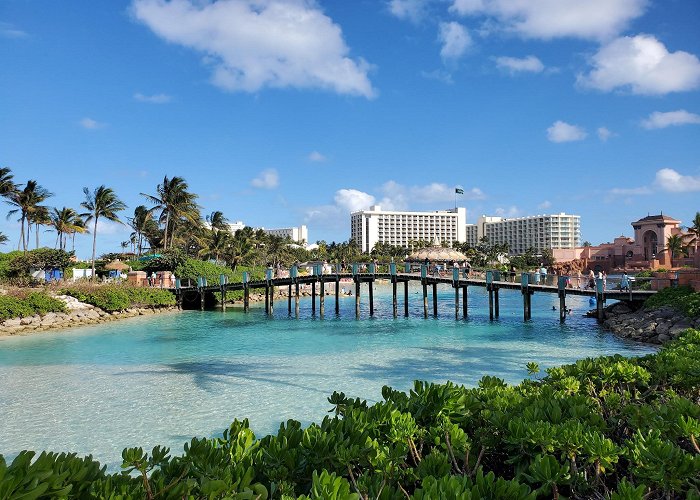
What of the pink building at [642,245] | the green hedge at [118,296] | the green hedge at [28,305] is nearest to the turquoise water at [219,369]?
the green hedge at [28,305]

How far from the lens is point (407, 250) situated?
399 feet

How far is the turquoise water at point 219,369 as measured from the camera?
1103 cm

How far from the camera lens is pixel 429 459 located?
3.43m

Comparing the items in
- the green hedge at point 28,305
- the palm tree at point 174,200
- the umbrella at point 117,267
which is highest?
the palm tree at point 174,200

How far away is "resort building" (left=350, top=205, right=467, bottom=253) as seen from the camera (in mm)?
181375

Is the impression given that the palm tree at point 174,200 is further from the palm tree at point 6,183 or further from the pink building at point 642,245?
the pink building at point 642,245

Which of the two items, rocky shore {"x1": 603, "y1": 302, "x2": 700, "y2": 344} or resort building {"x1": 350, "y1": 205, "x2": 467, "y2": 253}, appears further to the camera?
resort building {"x1": 350, "y1": 205, "x2": 467, "y2": 253}


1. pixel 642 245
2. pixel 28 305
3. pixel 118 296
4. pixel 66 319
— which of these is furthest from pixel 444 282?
pixel 642 245

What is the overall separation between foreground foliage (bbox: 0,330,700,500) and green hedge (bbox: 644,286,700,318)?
67.7ft

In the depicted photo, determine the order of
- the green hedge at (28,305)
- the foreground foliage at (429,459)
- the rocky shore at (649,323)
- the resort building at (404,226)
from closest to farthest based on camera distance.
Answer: the foreground foliage at (429,459)
the rocky shore at (649,323)
the green hedge at (28,305)
the resort building at (404,226)

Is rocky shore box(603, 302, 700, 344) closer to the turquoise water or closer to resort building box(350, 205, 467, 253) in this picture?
the turquoise water

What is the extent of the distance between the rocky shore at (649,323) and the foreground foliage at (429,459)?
19.0 m

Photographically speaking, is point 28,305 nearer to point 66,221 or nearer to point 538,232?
point 66,221

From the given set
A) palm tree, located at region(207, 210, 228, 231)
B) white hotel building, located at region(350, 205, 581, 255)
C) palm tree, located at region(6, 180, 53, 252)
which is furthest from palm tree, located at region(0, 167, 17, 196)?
white hotel building, located at region(350, 205, 581, 255)
